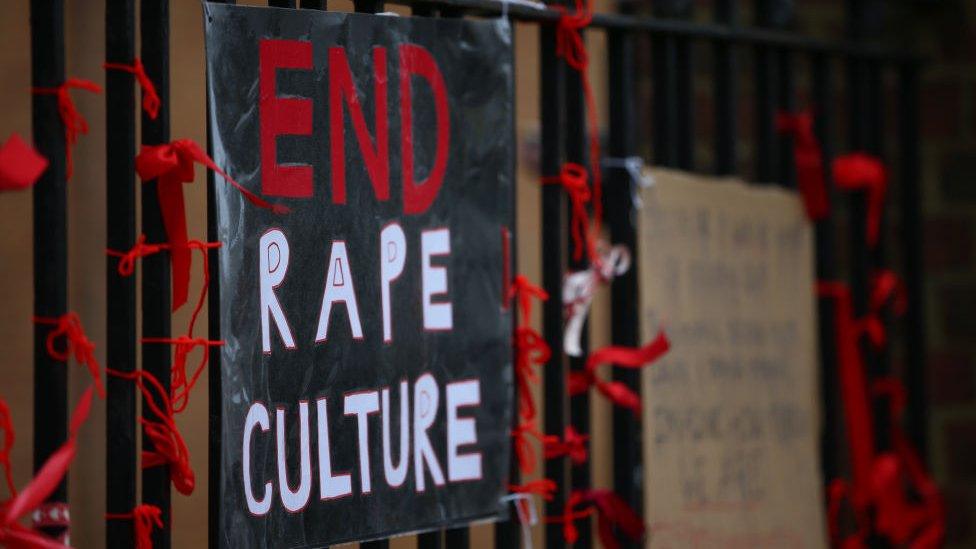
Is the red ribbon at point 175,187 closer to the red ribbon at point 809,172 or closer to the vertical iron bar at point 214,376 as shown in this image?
the vertical iron bar at point 214,376

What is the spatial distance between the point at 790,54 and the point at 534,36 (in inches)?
20.5

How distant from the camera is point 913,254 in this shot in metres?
1.70

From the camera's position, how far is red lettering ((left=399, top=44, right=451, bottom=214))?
112cm

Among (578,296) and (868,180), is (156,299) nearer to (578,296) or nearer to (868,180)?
(578,296)

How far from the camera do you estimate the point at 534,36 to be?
197cm

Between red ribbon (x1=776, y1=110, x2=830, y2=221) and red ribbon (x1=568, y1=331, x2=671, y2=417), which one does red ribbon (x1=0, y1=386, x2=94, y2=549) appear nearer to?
red ribbon (x1=568, y1=331, x2=671, y2=417)

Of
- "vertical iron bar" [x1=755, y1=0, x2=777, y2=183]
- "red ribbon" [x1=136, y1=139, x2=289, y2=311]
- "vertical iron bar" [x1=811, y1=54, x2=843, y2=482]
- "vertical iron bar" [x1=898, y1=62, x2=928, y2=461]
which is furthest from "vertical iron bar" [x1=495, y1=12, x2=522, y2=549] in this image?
"vertical iron bar" [x1=898, y1=62, x2=928, y2=461]

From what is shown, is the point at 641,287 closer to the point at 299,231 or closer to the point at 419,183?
the point at 419,183

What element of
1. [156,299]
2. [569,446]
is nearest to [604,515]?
Result: [569,446]

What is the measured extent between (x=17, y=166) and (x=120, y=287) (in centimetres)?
12

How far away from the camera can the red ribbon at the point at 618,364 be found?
50.9 inches

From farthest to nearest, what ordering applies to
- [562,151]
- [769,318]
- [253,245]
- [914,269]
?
[914,269], [769,318], [562,151], [253,245]

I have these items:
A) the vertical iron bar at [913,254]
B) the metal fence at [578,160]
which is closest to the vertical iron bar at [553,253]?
the metal fence at [578,160]

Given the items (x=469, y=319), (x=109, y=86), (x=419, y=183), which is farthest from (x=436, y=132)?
(x=109, y=86)
